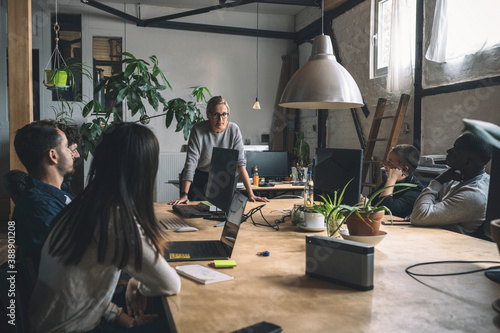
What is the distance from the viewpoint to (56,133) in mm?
2055

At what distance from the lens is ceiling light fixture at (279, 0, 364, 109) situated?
Result: 243cm

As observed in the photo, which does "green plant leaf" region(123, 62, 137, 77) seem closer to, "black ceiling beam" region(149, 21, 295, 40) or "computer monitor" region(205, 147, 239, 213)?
"black ceiling beam" region(149, 21, 295, 40)

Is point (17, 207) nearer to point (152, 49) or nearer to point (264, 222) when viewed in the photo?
point (264, 222)

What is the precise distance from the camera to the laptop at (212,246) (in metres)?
1.58

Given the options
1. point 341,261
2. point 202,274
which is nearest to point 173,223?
point 202,274

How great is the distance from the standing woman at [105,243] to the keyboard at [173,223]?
88 centimetres

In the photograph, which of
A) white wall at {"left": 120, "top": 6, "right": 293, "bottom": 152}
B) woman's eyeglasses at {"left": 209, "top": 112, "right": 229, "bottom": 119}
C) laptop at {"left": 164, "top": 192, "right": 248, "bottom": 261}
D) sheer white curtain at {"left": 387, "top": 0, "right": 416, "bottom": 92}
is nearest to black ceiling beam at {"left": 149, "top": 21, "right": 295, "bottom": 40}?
white wall at {"left": 120, "top": 6, "right": 293, "bottom": 152}

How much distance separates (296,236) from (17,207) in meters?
1.17

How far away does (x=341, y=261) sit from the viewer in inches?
49.4

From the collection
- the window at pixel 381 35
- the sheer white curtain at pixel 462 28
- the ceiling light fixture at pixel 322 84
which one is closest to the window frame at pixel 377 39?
the window at pixel 381 35

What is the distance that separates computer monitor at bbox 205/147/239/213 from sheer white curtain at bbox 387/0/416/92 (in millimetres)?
2858

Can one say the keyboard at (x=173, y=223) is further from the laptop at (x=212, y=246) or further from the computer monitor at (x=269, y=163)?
the computer monitor at (x=269, y=163)

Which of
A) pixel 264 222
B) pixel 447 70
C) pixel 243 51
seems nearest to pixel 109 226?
pixel 264 222

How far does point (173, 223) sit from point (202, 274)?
0.94 m
